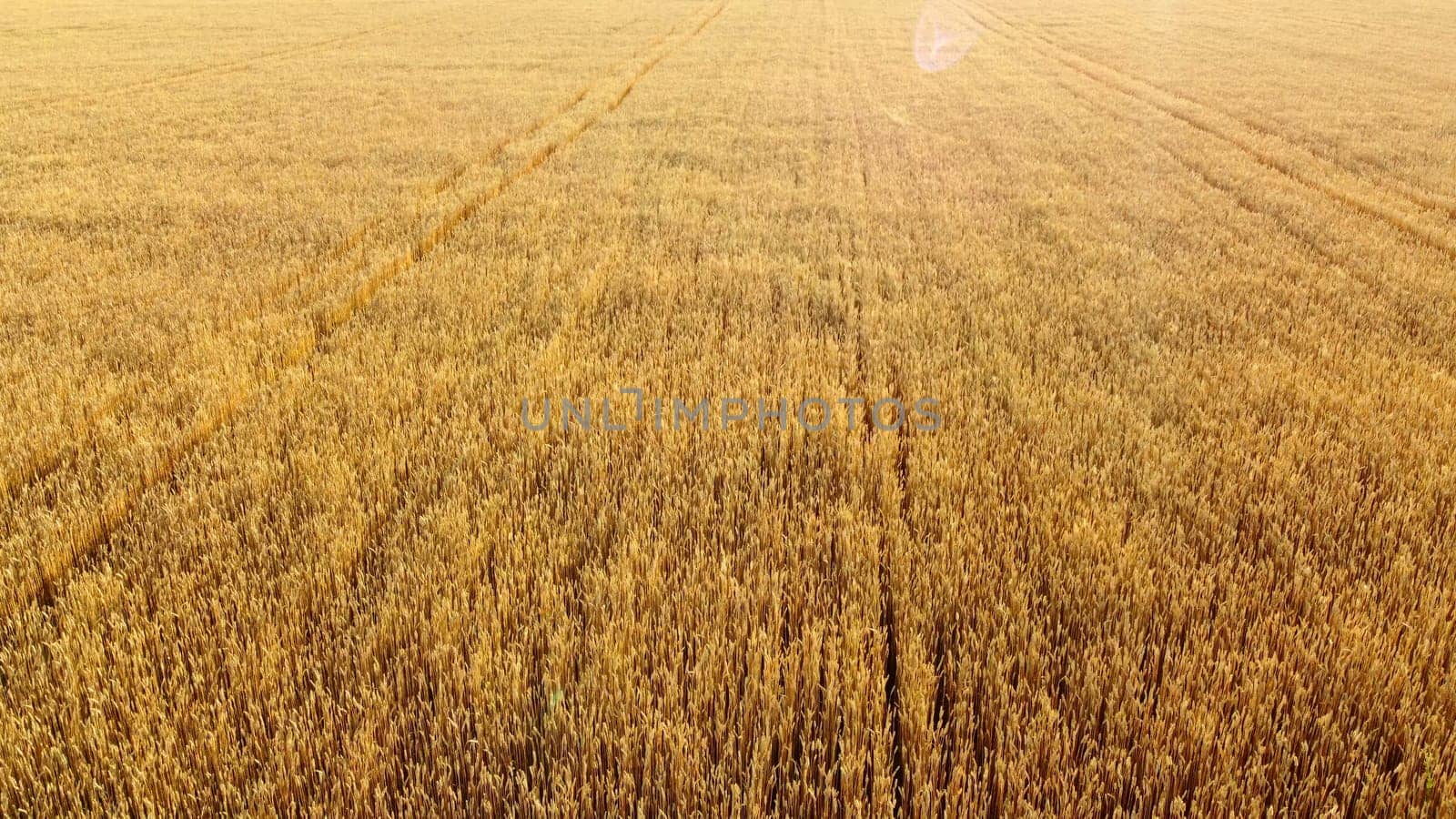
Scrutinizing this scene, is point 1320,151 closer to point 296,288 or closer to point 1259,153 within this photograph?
point 1259,153

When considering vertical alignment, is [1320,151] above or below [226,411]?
above

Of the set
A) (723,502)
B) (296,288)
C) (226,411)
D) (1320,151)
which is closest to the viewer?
(723,502)

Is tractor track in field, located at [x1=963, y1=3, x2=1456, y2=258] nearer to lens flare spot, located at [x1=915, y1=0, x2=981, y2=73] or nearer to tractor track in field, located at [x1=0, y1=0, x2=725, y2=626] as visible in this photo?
lens flare spot, located at [x1=915, y1=0, x2=981, y2=73]

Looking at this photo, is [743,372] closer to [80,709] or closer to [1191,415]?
[1191,415]

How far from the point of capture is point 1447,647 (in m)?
2.13

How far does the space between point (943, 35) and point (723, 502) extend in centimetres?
2924

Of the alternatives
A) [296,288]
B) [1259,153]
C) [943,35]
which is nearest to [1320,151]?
[1259,153]

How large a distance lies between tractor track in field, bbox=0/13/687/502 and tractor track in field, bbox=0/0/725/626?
26 cm

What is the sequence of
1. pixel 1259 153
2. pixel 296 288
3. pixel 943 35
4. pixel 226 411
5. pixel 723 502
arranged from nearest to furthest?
pixel 723 502 < pixel 226 411 < pixel 296 288 < pixel 1259 153 < pixel 943 35

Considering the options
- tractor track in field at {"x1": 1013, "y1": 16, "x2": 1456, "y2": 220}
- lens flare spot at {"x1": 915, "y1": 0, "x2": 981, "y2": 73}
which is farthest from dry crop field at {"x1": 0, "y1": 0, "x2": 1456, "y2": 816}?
lens flare spot at {"x1": 915, "y1": 0, "x2": 981, "y2": 73}

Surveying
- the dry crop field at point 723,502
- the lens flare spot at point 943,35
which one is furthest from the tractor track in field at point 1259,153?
the lens flare spot at point 943,35

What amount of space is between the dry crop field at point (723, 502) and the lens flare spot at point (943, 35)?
15.2 metres

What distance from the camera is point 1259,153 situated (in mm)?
9898

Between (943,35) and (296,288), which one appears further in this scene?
(943,35)
